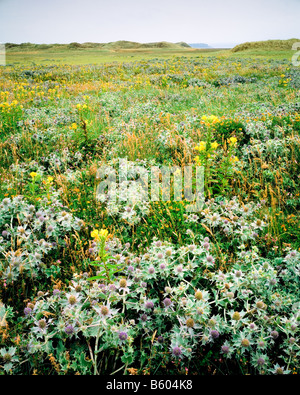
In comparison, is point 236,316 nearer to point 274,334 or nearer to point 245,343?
point 245,343

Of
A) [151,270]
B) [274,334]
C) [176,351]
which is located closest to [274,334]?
[274,334]

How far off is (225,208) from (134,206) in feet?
4.49

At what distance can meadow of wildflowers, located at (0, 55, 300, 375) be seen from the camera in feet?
6.60

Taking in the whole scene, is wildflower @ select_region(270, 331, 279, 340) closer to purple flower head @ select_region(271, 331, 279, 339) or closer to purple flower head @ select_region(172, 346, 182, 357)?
purple flower head @ select_region(271, 331, 279, 339)

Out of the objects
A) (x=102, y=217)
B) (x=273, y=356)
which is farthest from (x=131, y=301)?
(x=102, y=217)

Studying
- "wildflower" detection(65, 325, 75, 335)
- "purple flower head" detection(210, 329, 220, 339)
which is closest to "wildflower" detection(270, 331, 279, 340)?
"purple flower head" detection(210, 329, 220, 339)

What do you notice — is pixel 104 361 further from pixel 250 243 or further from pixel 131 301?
pixel 250 243

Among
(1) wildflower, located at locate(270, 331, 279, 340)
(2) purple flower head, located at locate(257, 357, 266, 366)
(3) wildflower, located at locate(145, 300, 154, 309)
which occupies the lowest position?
(2) purple flower head, located at locate(257, 357, 266, 366)

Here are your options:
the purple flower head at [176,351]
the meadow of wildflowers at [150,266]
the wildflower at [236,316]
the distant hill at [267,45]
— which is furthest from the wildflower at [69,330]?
the distant hill at [267,45]

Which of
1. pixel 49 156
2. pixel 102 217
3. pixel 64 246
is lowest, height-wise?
pixel 64 246

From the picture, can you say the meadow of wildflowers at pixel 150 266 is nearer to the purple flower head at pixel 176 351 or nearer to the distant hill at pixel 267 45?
the purple flower head at pixel 176 351

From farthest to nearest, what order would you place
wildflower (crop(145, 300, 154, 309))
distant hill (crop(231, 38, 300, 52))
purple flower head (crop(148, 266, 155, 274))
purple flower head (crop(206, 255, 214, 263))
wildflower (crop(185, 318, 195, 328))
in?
distant hill (crop(231, 38, 300, 52))
purple flower head (crop(206, 255, 214, 263))
purple flower head (crop(148, 266, 155, 274))
wildflower (crop(145, 300, 154, 309))
wildflower (crop(185, 318, 195, 328))

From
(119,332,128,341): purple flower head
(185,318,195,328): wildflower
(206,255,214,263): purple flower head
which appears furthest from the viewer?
(206,255,214,263): purple flower head
